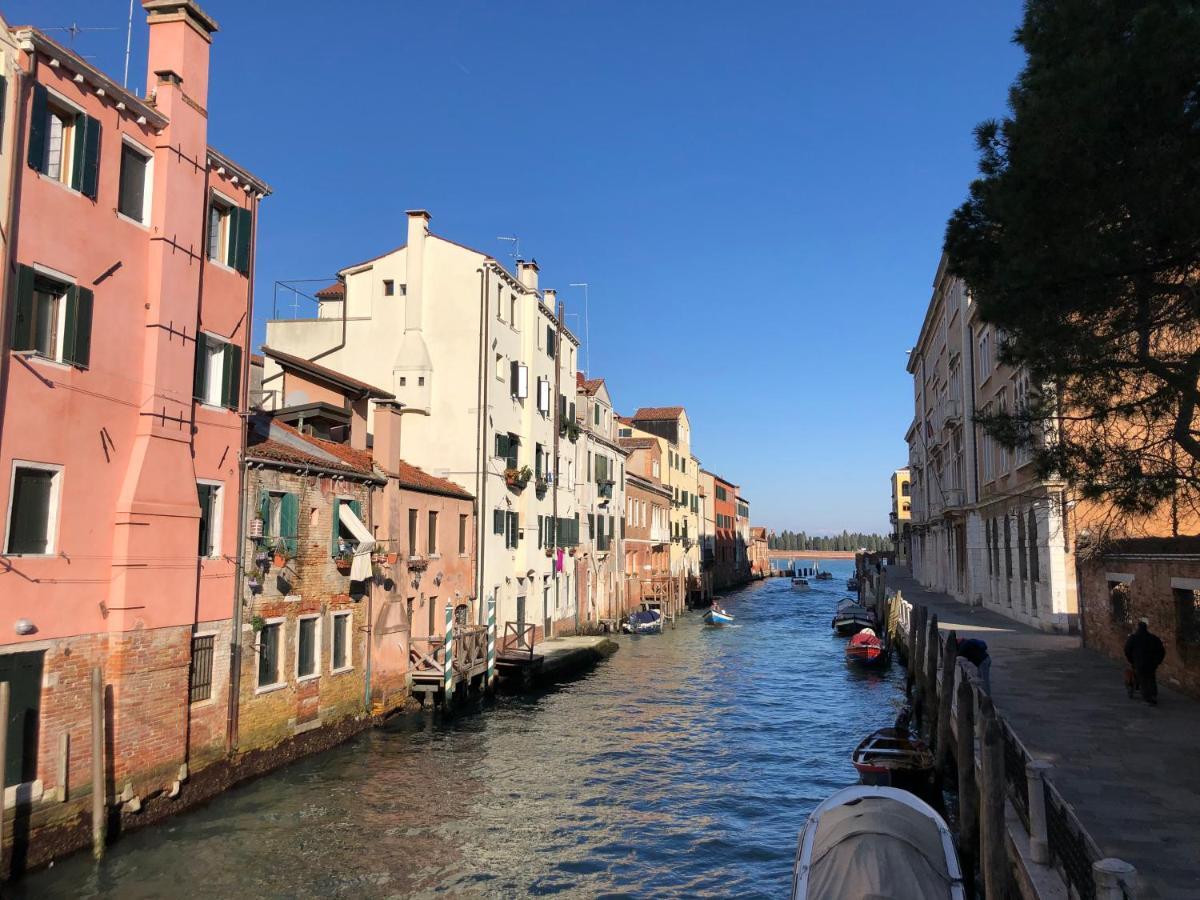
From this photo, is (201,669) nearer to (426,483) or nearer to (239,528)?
(239,528)

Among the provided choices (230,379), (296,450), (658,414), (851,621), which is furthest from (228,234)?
(658,414)

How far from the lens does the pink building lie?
10953 millimetres

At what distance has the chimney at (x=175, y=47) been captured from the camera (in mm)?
13727

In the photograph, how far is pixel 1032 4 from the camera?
32.0 feet

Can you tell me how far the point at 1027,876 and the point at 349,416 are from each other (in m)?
19.1

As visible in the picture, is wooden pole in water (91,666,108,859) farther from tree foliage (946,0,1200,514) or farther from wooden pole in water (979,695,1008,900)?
tree foliage (946,0,1200,514)

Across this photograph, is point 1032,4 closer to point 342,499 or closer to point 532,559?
point 342,499

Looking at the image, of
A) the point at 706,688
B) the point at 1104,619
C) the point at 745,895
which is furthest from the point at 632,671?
the point at 745,895

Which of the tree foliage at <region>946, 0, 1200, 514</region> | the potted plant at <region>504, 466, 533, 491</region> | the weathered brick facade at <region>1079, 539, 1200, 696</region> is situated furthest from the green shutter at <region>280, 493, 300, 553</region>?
the weathered brick facade at <region>1079, 539, 1200, 696</region>

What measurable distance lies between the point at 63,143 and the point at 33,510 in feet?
16.3

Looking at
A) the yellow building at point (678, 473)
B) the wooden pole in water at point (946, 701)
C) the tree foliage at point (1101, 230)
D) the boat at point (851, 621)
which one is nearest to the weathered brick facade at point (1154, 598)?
the wooden pole in water at point (946, 701)

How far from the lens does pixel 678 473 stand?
6488cm

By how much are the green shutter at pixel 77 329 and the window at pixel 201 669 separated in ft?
15.7

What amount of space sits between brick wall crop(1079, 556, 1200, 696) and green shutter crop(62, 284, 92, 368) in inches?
645
